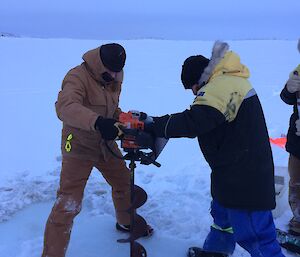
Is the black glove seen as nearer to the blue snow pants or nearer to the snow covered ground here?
the blue snow pants

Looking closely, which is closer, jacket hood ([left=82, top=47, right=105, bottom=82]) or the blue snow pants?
the blue snow pants

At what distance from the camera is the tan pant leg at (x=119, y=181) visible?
359cm

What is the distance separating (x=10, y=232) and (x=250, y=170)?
2.24 meters

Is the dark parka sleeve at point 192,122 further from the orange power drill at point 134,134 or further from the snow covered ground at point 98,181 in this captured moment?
the snow covered ground at point 98,181

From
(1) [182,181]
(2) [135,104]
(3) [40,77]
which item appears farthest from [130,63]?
(1) [182,181]

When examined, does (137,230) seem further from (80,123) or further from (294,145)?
(294,145)

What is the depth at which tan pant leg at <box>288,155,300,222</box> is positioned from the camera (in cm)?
364

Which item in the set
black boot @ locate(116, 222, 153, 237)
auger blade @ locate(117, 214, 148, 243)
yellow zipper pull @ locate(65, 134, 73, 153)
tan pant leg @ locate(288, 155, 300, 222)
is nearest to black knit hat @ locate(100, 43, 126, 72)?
yellow zipper pull @ locate(65, 134, 73, 153)

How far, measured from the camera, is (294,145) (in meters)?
3.56

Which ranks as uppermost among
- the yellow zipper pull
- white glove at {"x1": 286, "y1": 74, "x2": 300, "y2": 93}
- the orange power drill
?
white glove at {"x1": 286, "y1": 74, "x2": 300, "y2": 93}

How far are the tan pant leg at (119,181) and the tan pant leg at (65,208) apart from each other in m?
0.28

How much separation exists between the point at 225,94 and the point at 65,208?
144cm

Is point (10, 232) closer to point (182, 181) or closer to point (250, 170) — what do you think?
point (182, 181)

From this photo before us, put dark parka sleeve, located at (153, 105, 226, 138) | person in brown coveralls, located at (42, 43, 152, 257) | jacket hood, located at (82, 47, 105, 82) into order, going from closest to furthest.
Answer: dark parka sleeve, located at (153, 105, 226, 138) < person in brown coveralls, located at (42, 43, 152, 257) < jacket hood, located at (82, 47, 105, 82)
